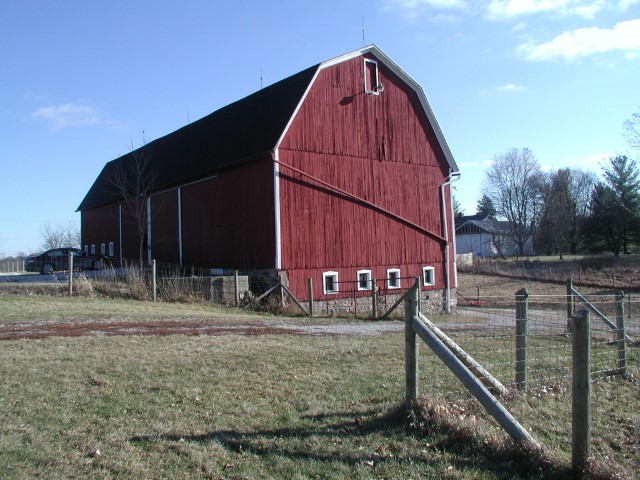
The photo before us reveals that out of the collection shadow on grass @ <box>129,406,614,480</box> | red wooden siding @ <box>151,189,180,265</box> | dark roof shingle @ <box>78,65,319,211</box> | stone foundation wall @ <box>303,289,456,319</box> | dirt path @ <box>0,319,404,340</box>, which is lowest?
stone foundation wall @ <box>303,289,456,319</box>

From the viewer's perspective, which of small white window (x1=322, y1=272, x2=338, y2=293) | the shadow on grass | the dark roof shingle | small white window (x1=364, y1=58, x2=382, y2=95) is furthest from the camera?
small white window (x1=364, y1=58, x2=382, y2=95)

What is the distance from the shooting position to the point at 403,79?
76.8 feet

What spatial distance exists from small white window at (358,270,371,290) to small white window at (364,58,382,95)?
7.17 meters

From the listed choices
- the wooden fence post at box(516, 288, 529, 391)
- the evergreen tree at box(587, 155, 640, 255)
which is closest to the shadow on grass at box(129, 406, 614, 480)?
the wooden fence post at box(516, 288, 529, 391)

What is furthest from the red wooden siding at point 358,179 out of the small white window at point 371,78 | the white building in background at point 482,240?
the white building in background at point 482,240

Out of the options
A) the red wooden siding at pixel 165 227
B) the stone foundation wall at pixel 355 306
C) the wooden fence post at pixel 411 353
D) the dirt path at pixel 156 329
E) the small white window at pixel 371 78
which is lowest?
the stone foundation wall at pixel 355 306

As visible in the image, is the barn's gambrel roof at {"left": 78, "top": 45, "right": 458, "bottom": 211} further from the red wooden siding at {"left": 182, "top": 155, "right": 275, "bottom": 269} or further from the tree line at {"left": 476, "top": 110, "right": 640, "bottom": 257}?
the tree line at {"left": 476, "top": 110, "right": 640, "bottom": 257}

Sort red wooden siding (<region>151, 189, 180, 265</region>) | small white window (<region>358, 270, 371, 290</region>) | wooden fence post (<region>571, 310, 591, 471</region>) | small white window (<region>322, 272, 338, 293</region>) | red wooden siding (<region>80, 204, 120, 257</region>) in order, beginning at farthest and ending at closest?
1. red wooden siding (<region>80, 204, 120, 257</region>)
2. red wooden siding (<region>151, 189, 180, 265</region>)
3. small white window (<region>358, 270, 371, 290</region>)
4. small white window (<region>322, 272, 338, 293</region>)
5. wooden fence post (<region>571, 310, 591, 471</region>)

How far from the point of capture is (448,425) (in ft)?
17.0

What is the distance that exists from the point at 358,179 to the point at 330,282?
167 inches

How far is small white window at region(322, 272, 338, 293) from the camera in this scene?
2097 centimetres

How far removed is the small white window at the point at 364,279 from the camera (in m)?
21.9

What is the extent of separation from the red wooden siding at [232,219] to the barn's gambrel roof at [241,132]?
0.60m

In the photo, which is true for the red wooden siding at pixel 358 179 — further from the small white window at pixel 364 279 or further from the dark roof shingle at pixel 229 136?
the dark roof shingle at pixel 229 136
